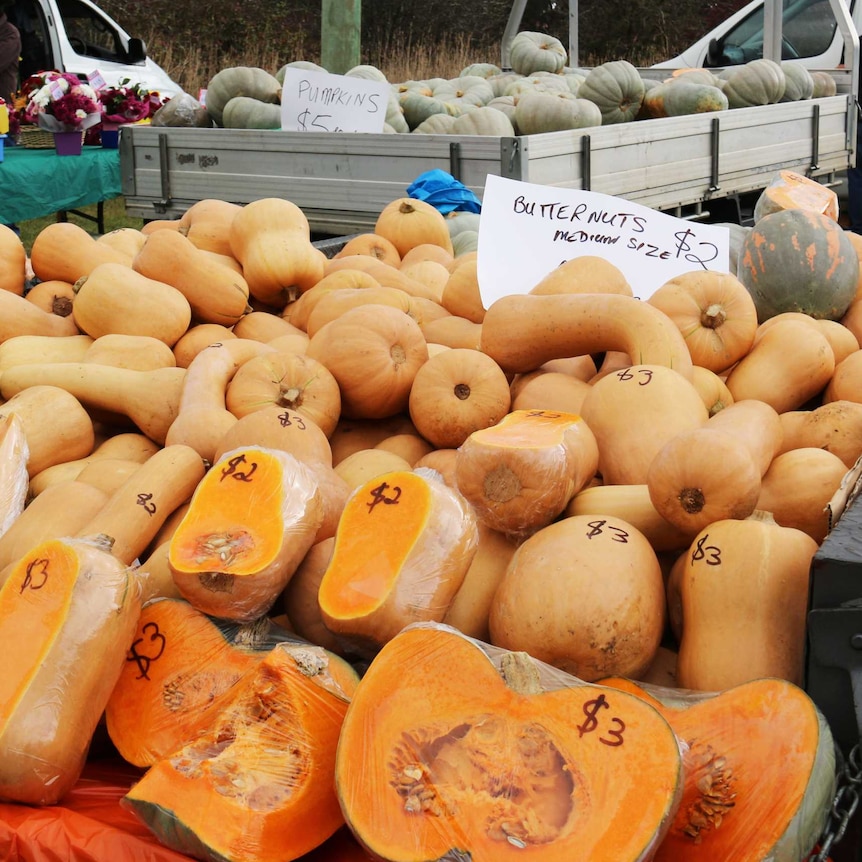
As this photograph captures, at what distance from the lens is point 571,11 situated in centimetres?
830

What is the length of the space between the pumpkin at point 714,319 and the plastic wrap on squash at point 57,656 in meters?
1.18

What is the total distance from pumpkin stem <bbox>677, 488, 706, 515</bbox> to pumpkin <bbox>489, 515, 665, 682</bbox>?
0.27 feet

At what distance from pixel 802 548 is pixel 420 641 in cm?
50

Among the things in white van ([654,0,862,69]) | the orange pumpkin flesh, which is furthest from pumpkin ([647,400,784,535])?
white van ([654,0,862,69])

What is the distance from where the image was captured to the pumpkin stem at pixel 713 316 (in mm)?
1899

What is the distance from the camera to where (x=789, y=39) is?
28.2 feet

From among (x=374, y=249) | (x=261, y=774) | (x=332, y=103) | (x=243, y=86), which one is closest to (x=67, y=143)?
(x=243, y=86)

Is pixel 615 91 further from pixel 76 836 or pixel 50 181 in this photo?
pixel 76 836

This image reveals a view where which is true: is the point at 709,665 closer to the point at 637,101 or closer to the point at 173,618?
the point at 173,618

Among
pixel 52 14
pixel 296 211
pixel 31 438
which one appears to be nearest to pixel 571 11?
pixel 52 14

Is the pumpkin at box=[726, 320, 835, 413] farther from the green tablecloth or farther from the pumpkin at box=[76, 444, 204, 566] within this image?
the green tablecloth

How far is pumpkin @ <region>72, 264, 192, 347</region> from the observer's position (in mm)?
2139

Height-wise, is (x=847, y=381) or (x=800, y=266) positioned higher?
(x=800, y=266)

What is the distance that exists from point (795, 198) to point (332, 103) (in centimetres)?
248
